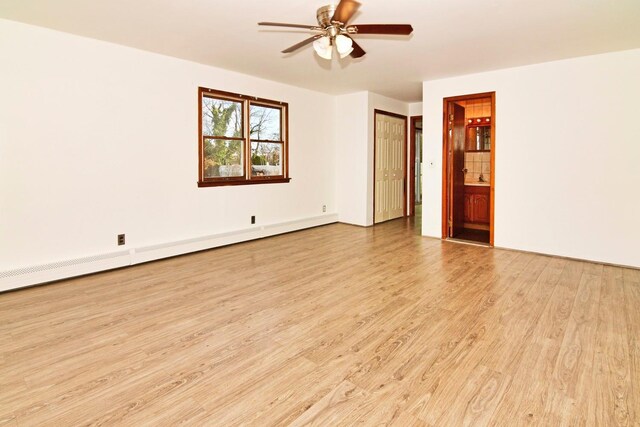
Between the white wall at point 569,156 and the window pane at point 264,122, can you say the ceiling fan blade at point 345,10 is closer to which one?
the window pane at point 264,122

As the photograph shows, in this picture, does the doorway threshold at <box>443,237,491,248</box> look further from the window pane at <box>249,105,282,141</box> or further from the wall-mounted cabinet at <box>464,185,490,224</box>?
the window pane at <box>249,105,282,141</box>

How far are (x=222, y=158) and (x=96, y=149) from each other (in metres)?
1.68

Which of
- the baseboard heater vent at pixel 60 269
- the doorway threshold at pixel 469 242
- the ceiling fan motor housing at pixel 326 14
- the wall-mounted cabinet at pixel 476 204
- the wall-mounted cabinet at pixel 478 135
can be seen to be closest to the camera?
the ceiling fan motor housing at pixel 326 14

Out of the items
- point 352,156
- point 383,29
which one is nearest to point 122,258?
point 383,29

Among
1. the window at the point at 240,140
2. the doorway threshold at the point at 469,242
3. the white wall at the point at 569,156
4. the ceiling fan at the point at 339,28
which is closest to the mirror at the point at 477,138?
the white wall at the point at 569,156

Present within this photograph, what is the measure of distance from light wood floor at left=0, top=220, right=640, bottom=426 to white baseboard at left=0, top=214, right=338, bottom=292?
0.14 m

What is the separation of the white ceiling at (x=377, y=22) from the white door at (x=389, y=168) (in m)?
2.19

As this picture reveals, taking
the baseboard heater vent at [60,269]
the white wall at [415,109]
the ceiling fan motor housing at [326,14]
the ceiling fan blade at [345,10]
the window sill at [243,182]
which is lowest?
the baseboard heater vent at [60,269]

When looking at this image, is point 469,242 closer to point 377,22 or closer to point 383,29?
point 377,22

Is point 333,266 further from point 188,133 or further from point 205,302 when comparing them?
point 188,133

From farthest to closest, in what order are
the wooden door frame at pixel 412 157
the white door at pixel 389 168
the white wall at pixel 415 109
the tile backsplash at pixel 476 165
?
1. the wooden door frame at pixel 412 157
2. the white wall at pixel 415 109
3. the white door at pixel 389 168
4. the tile backsplash at pixel 476 165

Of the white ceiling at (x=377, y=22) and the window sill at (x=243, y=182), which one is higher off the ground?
the white ceiling at (x=377, y=22)

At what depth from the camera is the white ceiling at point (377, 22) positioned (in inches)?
122

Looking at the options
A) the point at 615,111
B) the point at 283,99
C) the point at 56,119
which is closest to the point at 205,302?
the point at 56,119
